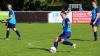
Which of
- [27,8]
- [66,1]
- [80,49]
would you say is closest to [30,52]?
[80,49]

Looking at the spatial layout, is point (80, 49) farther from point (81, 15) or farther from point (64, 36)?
point (81, 15)

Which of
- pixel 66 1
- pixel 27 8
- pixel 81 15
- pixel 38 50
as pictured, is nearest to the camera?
pixel 38 50

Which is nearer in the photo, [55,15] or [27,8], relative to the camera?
[55,15]

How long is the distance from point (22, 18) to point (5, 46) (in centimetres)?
2474

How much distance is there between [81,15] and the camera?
41.1m

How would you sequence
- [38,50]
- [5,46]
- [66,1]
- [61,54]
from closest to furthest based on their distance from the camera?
[61,54]
[38,50]
[5,46]
[66,1]

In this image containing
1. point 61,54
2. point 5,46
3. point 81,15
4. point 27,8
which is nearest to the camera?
point 61,54

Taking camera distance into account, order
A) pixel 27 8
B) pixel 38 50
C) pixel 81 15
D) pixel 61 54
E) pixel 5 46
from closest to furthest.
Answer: pixel 61 54 < pixel 38 50 < pixel 5 46 < pixel 81 15 < pixel 27 8

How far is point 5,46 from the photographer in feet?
56.4

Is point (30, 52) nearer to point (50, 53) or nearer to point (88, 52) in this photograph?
point (50, 53)

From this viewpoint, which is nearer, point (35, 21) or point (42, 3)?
point (35, 21)

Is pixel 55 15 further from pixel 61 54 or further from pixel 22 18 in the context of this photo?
pixel 61 54

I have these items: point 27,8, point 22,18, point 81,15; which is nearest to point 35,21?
point 22,18

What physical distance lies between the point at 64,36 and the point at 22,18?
A: 2732 cm
